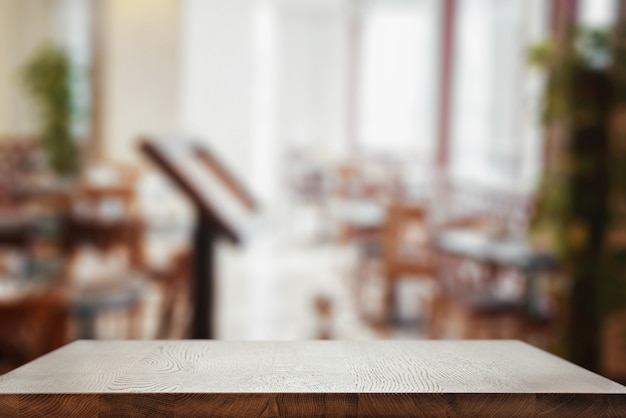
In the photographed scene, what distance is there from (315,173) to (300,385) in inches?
461

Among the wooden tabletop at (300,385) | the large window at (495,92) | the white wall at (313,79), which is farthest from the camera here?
the white wall at (313,79)

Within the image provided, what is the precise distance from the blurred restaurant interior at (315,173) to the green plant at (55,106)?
1.2 inches

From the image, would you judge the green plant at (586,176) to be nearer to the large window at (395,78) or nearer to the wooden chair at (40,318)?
the wooden chair at (40,318)

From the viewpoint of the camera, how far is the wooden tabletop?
2.59 feet

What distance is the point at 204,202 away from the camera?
266cm

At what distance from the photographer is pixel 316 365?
35.5 inches

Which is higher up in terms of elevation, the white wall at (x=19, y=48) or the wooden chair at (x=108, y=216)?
the white wall at (x=19, y=48)

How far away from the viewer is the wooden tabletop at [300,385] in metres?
0.79

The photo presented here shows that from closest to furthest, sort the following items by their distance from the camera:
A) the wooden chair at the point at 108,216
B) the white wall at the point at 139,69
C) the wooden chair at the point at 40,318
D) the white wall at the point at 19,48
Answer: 1. the wooden chair at the point at 40,318
2. the wooden chair at the point at 108,216
3. the white wall at the point at 139,69
4. the white wall at the point at 19,48

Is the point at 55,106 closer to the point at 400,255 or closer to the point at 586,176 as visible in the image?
the point at 400,255

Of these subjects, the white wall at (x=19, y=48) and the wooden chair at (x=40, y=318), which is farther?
the white wall at (x=19, y=48)

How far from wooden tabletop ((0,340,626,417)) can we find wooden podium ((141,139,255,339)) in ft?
5.48

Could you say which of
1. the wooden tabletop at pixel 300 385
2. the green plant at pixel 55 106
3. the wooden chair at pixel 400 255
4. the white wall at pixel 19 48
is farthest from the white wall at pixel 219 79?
the wooden tabletop at pixel 300 385

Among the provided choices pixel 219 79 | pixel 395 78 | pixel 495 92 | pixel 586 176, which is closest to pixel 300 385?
pixel 586 176
